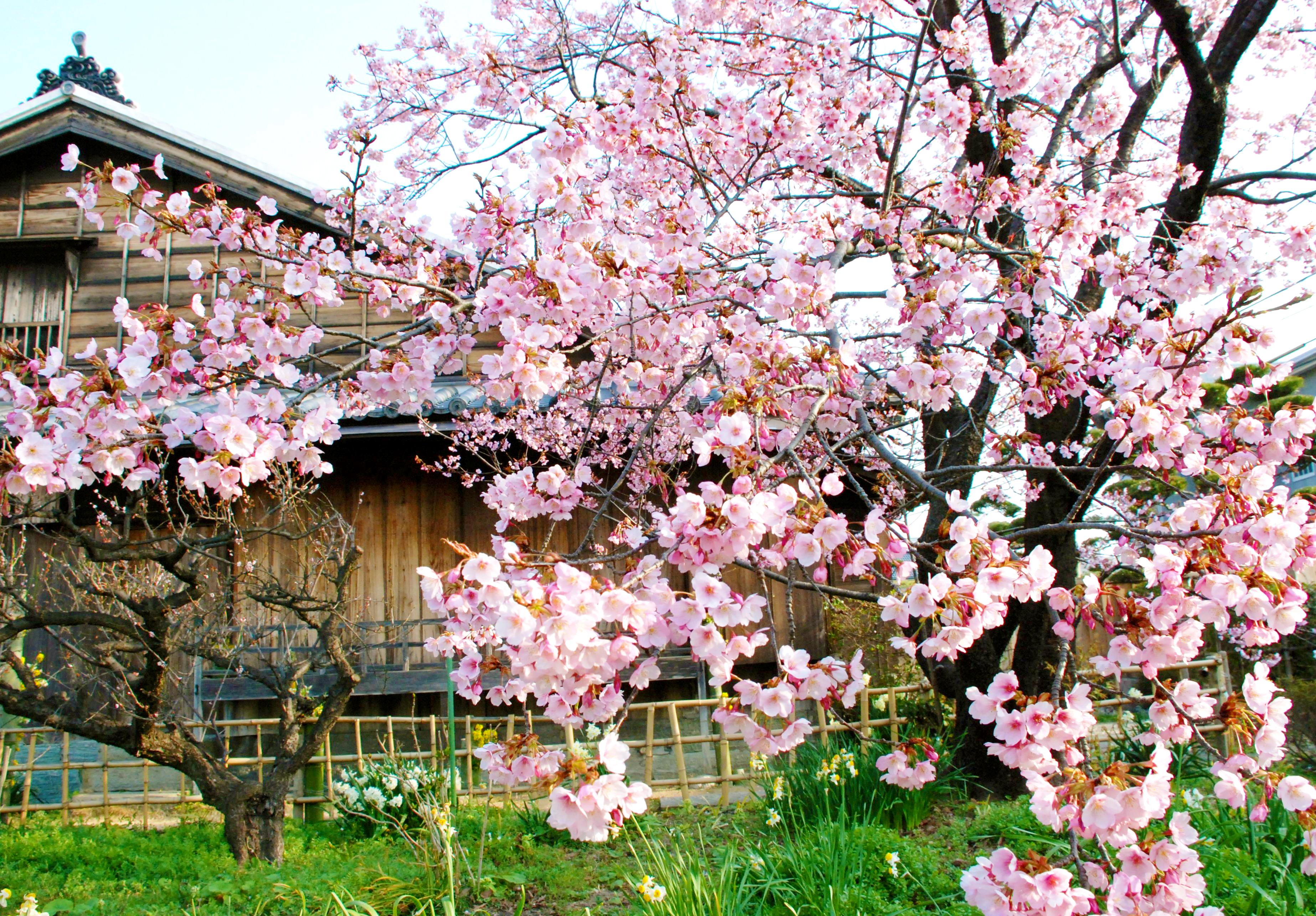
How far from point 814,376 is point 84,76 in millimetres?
12938

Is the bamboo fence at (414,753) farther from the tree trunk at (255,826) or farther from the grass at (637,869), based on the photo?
the tree trunk at (255,826)

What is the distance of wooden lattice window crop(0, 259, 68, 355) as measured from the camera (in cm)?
839

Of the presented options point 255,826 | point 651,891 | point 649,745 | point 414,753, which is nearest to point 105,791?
point 414,753

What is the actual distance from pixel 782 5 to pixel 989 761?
17.8 feet

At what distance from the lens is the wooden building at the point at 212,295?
Result: 7.26 m

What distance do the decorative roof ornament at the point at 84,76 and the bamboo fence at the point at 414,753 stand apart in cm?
920

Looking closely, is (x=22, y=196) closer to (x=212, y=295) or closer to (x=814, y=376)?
(x=212, y=295)

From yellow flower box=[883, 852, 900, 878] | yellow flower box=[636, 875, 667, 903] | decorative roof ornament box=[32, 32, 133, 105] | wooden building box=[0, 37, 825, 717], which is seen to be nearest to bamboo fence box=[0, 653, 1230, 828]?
wooden building box=[0, 37, 825, 717]

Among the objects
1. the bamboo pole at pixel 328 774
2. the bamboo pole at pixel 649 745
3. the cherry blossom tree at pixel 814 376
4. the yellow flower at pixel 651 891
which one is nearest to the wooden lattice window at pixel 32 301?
the cherry blossom tree at pixel 814 376

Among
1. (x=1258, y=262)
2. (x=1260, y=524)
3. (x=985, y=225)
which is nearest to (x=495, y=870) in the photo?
(x=1260, y=524)

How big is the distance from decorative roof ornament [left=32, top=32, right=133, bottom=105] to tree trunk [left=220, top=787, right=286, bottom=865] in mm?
11085

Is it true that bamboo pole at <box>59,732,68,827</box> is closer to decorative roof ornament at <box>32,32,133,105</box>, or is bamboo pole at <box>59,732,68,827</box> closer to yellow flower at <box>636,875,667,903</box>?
yellow flower at <box>636,875,667,903</box>

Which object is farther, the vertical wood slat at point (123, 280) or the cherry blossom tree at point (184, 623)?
the vertical wood slat at point (123, 280)

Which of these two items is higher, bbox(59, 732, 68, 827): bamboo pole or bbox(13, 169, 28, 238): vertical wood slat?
bbox(13, 169, 28, 238): vertical wood slat
